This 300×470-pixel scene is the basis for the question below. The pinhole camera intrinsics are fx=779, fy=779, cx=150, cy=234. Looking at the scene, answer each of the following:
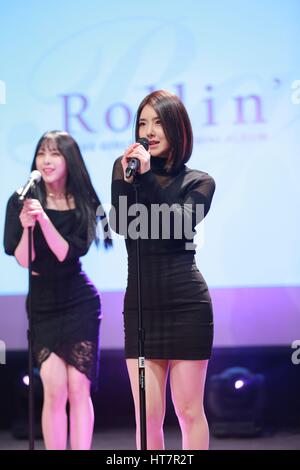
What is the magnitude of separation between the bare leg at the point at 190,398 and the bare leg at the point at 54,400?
30.4 inches

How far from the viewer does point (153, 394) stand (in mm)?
2924

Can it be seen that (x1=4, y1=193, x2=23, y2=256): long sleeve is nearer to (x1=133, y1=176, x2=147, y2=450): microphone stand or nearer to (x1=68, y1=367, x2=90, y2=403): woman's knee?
(x1=68, y1=367, x2=90, y2=403): woman's knee

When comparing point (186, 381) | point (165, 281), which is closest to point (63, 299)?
point (165, 281)

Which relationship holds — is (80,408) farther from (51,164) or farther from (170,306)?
(51,164)

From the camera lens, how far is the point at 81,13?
4.41 meters

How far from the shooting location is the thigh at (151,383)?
2.92 meters

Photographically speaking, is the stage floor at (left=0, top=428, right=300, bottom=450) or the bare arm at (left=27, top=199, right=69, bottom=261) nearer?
the bare arm at (left=27, top=199, right=69, bottom=261)

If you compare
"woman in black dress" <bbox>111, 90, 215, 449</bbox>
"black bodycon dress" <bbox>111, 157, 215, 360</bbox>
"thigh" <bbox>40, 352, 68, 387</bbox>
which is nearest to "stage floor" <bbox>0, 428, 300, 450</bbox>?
"thigh" <bbox>40, 352, 68, 387</bbox>

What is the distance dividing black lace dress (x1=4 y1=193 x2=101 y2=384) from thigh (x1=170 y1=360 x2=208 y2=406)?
73 centimetres

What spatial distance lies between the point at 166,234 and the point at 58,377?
0.99m

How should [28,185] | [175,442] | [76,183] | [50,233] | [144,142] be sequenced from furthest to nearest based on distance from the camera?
[175,442] → [76,183] → [50,233] → [28,185] → [144,142]

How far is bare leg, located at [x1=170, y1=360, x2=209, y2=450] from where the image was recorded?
116 inches

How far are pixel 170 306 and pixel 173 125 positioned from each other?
73 cm

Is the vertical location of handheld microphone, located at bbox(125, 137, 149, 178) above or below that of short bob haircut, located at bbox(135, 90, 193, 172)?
below
